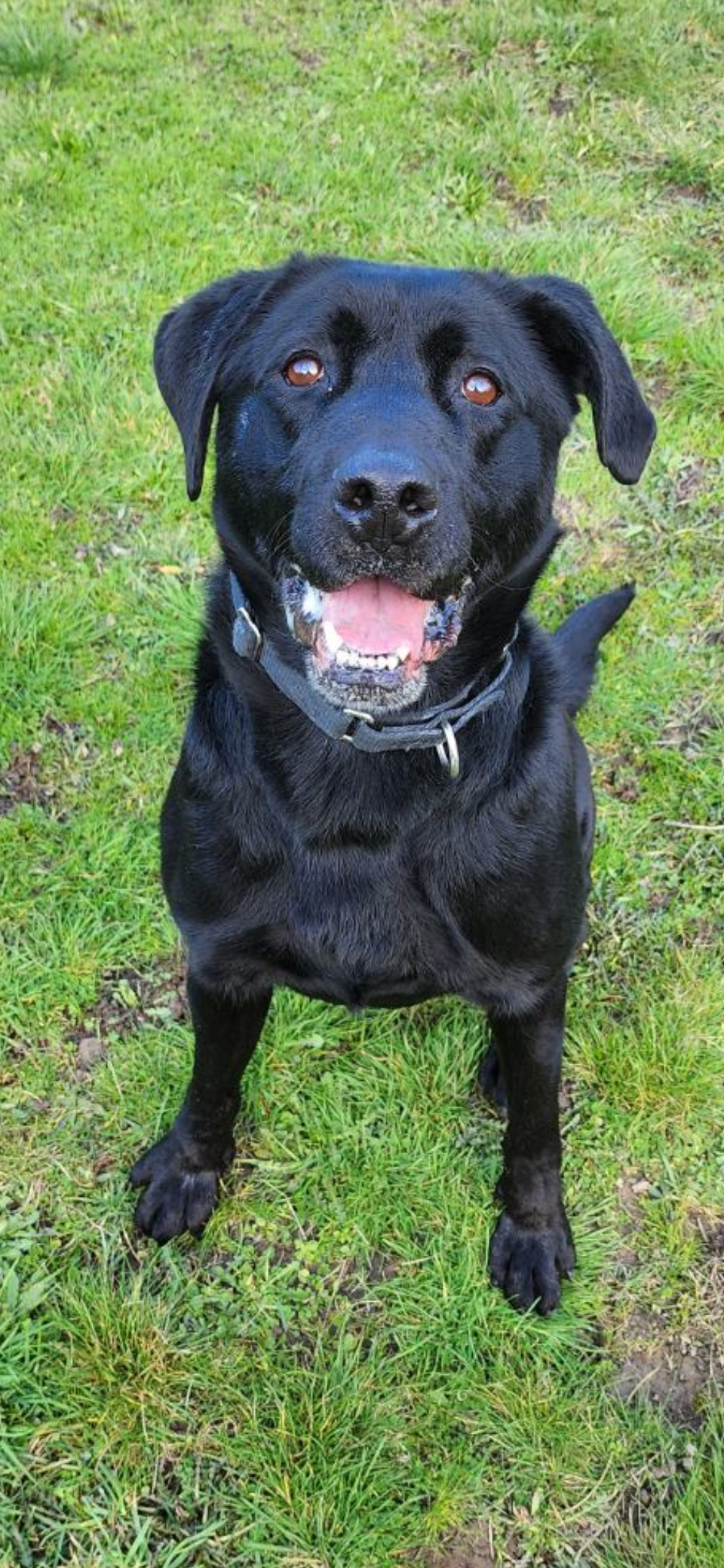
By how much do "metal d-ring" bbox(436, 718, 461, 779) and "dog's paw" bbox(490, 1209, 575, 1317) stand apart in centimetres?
110

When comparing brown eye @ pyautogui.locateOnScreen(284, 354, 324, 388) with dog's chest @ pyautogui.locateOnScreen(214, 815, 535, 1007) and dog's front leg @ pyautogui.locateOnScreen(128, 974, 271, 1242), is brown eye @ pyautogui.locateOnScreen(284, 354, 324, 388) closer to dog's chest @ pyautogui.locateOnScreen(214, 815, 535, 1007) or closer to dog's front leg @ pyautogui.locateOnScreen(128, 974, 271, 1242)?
dog's chest @ pyautogui.locateOnScreen(214, 815, 535, 1007)

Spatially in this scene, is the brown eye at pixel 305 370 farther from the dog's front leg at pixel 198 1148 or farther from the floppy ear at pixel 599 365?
the dog's front leg at pixel 198 1148

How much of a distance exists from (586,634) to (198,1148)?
1496 millimetres

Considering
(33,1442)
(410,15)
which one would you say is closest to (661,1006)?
(33,1442)

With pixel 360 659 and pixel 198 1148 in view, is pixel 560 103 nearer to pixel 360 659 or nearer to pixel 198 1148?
pixel 360 659

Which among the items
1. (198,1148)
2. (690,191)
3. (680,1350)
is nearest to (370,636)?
(198,1148)

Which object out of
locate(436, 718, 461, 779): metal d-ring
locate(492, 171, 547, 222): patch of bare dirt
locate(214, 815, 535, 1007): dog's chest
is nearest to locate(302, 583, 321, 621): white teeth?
locate(436, 718, 461, 779): metal d-ring

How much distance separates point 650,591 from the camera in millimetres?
3768

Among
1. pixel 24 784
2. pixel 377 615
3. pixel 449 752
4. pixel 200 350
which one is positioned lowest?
pixel 24 784

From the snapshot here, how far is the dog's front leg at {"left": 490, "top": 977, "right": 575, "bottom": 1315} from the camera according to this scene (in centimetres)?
238

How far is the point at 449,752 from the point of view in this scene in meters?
1.98

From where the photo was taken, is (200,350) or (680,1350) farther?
(680,1350)

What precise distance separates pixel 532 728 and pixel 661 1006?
1.06m

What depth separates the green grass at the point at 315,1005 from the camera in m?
2.33
